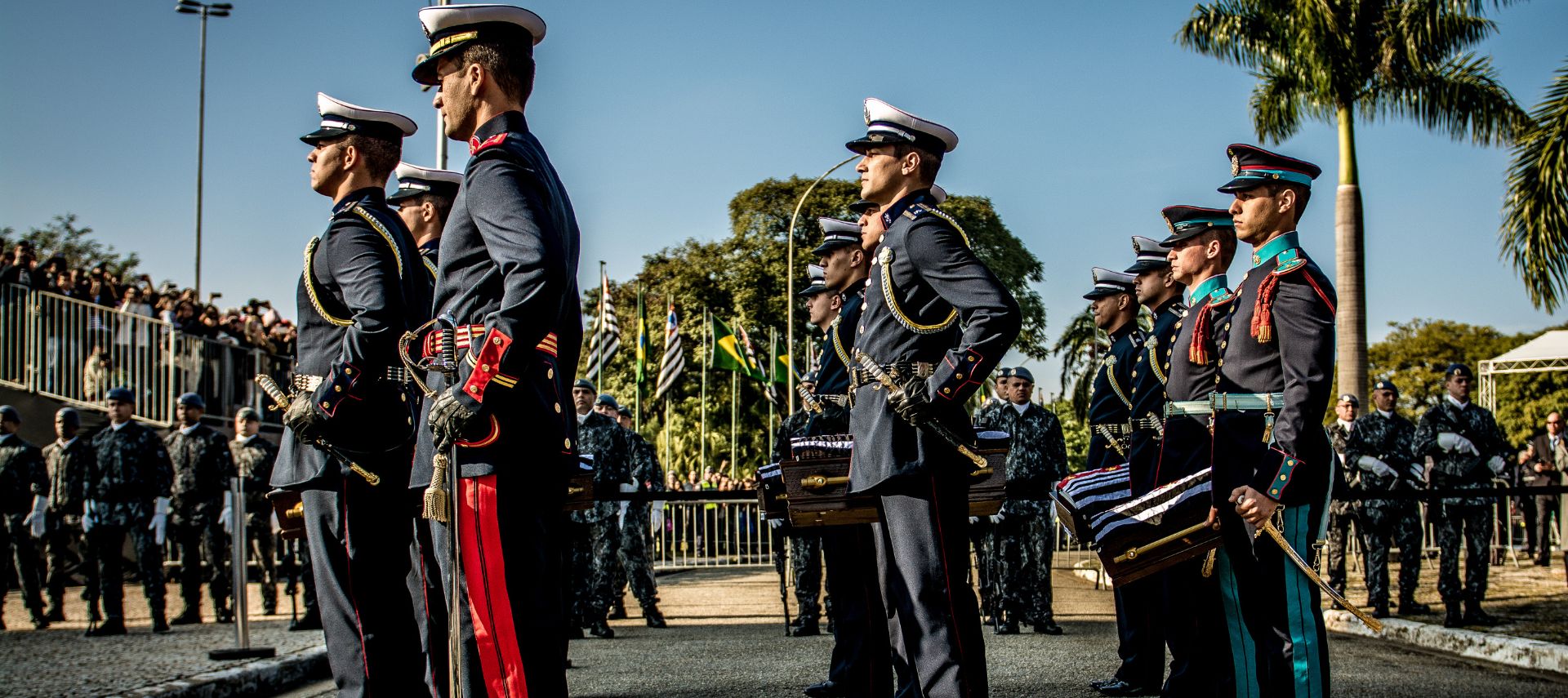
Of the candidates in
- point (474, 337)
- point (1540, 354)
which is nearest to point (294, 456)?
point (474, 337)

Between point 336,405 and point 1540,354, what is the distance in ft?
85.7

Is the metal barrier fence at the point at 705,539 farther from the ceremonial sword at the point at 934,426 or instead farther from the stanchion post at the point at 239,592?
the ceremonial sword at the point at 934,426

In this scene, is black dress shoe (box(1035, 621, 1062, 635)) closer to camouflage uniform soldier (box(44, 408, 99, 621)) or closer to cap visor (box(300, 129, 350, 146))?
cap visor (box(300, 129, 350, 146))

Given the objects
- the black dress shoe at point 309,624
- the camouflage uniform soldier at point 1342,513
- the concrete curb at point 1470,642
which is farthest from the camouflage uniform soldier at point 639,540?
the camouflage uniform soldier at point 1342,513

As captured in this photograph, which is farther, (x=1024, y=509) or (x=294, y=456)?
(x=1024, y=509)

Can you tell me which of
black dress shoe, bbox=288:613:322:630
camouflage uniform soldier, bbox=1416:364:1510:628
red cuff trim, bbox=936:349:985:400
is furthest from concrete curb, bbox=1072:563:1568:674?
black dress shoe, bbox=288:613:322:630

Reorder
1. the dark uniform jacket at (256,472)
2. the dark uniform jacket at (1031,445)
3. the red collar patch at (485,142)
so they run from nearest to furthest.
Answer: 1. the red collar patch at (485,142)
2. the dark uniform jacket at (1031,445)
3. the dark uniform jacket at (256,472)

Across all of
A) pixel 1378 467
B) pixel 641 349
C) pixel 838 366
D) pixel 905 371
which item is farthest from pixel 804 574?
pixel 641 349

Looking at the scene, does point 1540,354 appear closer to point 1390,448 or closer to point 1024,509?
point 1390,448

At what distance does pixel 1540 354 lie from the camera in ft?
85.1

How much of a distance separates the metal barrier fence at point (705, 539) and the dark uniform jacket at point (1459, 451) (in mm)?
10306

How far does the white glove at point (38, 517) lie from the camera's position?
14.3 m

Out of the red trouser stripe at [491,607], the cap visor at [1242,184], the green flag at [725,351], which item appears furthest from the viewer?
the green flag at [725,351]

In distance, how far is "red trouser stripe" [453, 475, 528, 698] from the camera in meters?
3.83
